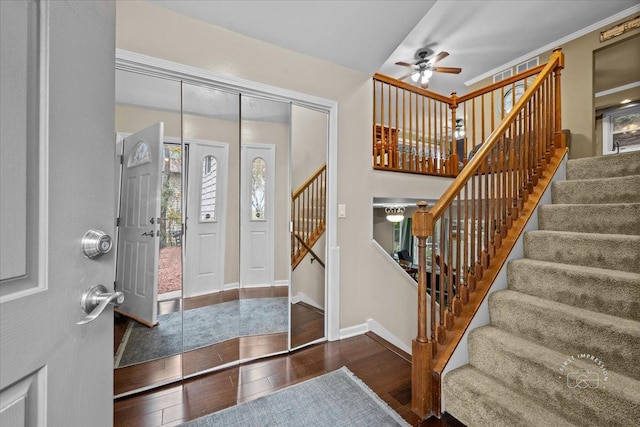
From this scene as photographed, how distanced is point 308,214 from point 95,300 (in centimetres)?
183

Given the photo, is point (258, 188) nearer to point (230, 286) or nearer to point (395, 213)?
point (230, 286)

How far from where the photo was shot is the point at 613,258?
1564 millimetres

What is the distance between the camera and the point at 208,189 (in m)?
2.05

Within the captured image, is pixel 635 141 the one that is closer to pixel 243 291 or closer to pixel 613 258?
pixel 613 258

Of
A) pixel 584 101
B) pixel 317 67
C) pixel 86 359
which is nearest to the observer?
pixel 86 359

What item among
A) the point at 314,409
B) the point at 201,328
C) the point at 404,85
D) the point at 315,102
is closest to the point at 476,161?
the point at 315,102

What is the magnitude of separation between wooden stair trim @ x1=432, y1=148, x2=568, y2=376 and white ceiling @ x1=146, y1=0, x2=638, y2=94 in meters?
1.66

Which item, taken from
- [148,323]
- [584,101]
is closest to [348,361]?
[148,323]

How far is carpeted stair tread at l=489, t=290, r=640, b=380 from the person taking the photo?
1.22 metres

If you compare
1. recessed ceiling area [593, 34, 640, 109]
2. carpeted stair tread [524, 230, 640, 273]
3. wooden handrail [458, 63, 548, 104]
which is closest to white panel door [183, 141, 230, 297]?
carpeted stair tread [524, 230, 640, 273]

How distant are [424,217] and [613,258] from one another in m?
1.13

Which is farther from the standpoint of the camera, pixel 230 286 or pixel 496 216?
pixel 230 286

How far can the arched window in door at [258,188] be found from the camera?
218cm

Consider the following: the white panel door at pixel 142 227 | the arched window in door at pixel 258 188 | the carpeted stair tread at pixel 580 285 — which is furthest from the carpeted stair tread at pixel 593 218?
the white panel door at pixel 142 227
